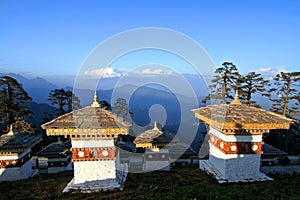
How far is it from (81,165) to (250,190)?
21.7 ft

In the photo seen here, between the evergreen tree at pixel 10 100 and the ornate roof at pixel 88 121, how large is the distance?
56.1ft

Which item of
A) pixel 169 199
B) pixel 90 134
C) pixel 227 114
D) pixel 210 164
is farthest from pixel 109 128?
pixel 210 164

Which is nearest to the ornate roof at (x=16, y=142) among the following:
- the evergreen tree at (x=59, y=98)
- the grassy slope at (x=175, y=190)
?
the grassy slope at (x=175, y=190)

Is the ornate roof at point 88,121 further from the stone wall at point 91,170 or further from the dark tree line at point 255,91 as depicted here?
the dark tree line at point 255,91

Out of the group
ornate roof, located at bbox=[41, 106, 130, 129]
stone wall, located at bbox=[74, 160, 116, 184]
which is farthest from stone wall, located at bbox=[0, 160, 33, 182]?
ornate roof, located at bbox=[41, 106, 130, 129]

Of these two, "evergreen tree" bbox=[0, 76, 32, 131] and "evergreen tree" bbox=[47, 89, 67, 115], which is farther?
"evergreen tree" bbox=[47, 89, 67, 115]

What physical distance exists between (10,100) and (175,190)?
21.7m

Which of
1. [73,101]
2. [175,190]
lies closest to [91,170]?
[175,190]

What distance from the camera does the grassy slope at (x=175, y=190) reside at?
7293 millimetres

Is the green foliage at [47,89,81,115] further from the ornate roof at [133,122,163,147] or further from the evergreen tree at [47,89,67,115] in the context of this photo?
the ornate roof at [133,122,163,147]

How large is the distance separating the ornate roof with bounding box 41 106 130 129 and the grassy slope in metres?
2.56

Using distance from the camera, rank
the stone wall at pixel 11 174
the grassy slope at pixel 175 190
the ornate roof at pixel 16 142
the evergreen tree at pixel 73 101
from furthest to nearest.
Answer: the evergreen tree at pixel 73 101 → the stone wall at pixel 11 174 → the ornate roof at pixel 16 142 → the grassy slope at pixel 175 190

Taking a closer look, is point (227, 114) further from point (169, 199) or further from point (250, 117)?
point (169, 199)

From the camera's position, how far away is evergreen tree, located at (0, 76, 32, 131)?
73.6 ft
